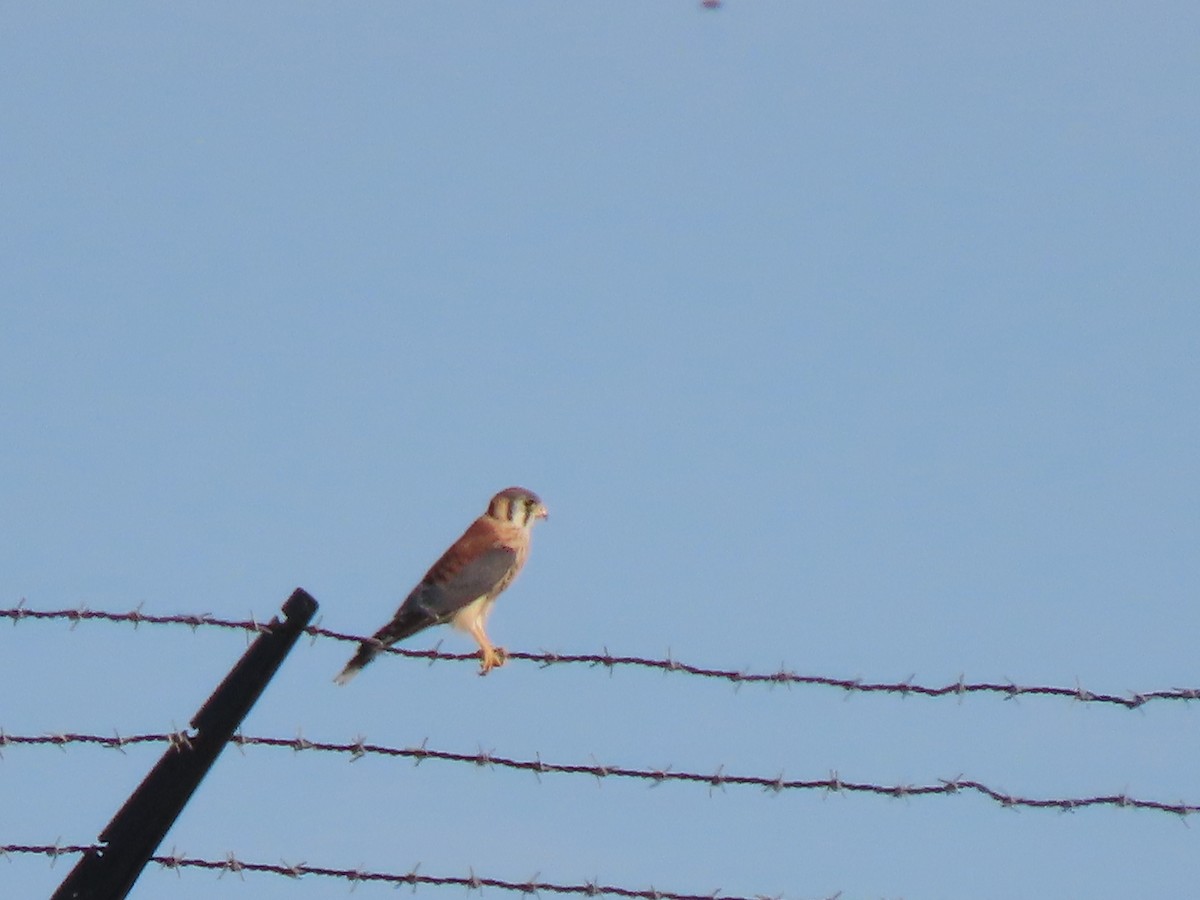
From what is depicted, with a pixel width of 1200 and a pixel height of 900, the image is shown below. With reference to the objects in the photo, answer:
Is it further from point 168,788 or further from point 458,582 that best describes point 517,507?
point 168,788

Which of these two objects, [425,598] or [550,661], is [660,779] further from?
[425,598]

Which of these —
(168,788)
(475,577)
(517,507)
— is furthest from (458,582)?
(168,788)

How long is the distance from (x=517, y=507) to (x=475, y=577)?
0.71 m

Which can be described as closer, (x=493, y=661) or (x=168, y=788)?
(x=168, y=788)

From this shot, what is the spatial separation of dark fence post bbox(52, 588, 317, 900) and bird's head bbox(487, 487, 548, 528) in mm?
5342

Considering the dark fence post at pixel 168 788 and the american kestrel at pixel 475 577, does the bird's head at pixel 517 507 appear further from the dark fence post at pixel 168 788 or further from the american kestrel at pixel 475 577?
the dark fence post at pixel 168 788

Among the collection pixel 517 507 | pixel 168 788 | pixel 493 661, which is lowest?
pixel 168 788

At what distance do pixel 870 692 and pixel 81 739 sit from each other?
172 cm

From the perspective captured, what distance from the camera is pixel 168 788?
3881 millimetres

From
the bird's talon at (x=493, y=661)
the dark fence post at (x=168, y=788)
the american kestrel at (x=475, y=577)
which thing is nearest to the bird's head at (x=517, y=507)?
the american kestrel at (x=475, y=577)

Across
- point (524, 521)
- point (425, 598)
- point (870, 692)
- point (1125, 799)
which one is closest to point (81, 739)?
point (870, 692)

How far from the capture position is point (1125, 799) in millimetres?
4246

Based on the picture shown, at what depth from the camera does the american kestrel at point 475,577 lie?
8.41 meters

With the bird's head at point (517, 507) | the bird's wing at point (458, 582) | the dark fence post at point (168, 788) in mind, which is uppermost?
the bird's head at point (517, 507)
